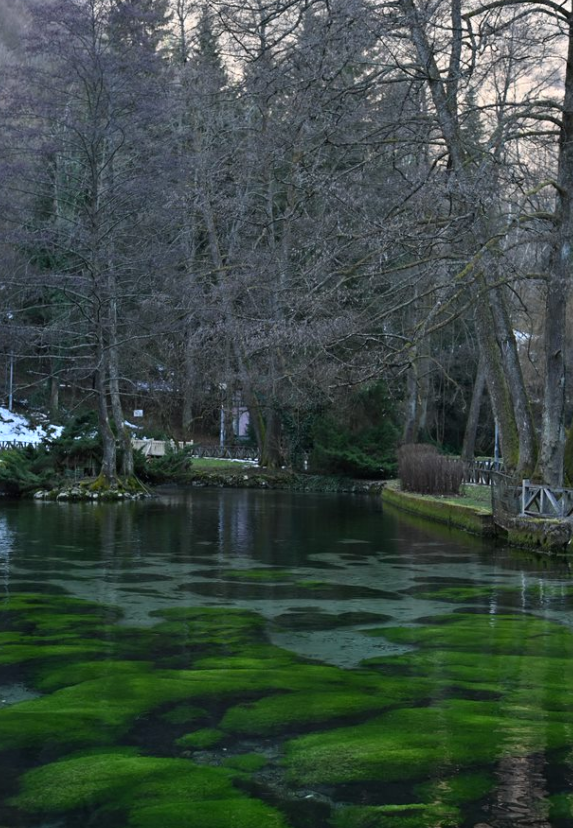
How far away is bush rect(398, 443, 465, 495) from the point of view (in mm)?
27125

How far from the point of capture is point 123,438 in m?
29.8

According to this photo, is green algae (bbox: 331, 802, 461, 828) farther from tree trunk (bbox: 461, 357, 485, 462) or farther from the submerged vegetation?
tree trunk (bbox: 461, 357, 485, 462)

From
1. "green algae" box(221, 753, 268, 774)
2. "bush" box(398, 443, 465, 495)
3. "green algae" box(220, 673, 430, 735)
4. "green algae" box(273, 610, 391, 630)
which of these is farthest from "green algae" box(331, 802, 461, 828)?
"bush" box(398, 443, 465, 495)

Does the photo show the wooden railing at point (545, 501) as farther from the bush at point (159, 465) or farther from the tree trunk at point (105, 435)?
the bush at point (159, 465)

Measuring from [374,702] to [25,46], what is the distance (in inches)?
936

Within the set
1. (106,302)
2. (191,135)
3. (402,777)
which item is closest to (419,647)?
(402,777)

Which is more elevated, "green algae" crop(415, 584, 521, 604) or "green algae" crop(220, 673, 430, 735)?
"green algae" crop(415, 584, 521, 604)

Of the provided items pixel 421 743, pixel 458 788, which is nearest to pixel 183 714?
pixel 421 743

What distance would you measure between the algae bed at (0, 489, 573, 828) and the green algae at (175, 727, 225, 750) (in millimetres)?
18

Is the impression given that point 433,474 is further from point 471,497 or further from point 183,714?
point 183,714

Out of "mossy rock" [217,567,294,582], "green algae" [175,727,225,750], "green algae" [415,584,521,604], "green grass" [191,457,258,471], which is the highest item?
"green grass" [191,457,258,471]

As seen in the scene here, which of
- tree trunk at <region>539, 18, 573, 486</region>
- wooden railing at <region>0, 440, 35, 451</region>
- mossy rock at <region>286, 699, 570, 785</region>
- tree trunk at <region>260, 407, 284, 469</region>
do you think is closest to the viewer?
mossy rock at <region>286, 699, 570, 785</region>

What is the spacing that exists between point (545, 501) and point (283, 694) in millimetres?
11221

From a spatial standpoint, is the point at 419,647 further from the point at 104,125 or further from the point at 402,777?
the point at 104,125
